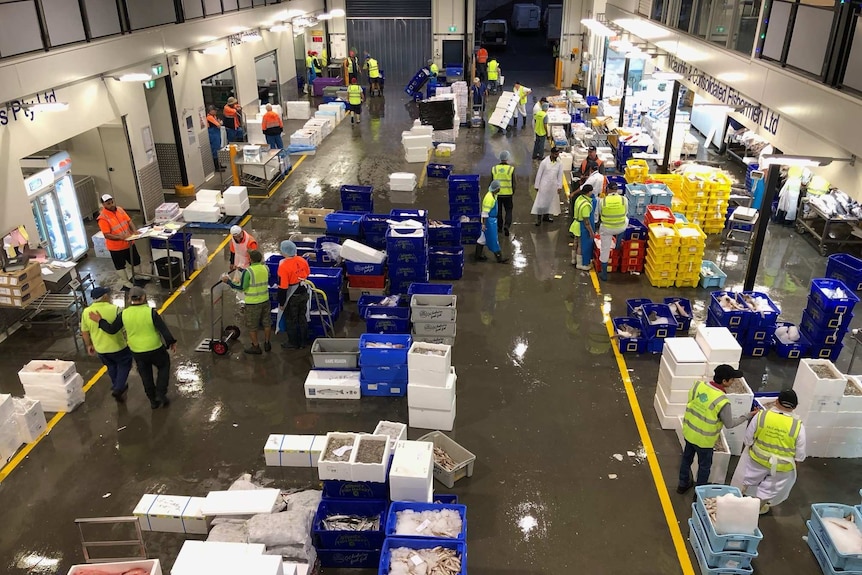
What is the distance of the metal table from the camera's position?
13297 mm

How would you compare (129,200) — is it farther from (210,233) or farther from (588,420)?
(588,420)

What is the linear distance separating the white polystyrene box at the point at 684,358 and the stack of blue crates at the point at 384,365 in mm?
3428

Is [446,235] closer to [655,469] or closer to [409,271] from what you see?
[409,271]

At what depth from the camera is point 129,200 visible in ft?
49.2

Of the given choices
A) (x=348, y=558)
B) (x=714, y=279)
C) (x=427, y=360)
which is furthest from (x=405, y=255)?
(x=348, y=558)

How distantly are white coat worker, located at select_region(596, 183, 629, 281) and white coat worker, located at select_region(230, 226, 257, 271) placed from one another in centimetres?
618

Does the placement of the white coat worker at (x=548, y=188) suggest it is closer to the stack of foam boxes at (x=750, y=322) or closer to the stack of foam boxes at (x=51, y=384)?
the stack of foam boxes at (x=750, y=322)

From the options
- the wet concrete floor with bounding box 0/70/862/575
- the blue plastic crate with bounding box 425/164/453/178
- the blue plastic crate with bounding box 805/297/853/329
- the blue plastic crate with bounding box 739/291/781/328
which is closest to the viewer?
the wet concrete floor with bounding box 0/70/862/575

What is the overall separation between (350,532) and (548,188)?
32.7 feet

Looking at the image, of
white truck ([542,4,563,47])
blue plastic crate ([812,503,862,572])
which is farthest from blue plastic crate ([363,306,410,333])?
white truck ([542,4,563,47])

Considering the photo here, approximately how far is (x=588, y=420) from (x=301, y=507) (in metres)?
4.04

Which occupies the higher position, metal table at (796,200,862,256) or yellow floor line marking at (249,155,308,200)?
Result: metal table at (796,200,862,256)

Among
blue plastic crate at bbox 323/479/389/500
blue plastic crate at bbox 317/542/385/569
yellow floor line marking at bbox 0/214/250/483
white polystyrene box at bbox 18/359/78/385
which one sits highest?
blue plastic crate at bbox 323/479/389/500

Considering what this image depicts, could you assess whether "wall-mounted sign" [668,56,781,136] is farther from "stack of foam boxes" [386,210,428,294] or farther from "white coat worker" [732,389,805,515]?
"stack of foam boxes" [386,210,428,294]
